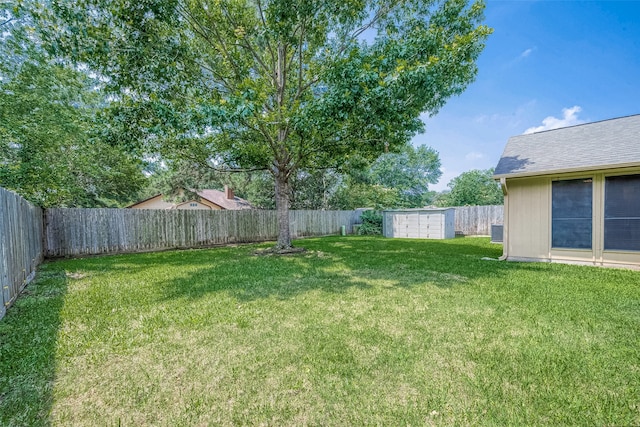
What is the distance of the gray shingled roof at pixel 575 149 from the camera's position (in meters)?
5.94

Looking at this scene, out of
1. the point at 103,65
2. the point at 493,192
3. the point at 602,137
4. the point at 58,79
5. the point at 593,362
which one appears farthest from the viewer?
the point at 493,192

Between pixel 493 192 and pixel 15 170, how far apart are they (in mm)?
34700

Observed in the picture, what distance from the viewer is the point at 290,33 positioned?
7020mm

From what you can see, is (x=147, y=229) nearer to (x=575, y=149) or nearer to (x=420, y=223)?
(x=420, y=223)

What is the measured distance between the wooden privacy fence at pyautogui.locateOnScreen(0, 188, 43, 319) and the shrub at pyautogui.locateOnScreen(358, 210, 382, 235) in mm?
13401

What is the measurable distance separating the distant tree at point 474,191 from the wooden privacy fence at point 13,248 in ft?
97.7

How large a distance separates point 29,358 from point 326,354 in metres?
2.46

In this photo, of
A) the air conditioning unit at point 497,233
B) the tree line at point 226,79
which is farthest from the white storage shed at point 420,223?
the tree line at point 226,79

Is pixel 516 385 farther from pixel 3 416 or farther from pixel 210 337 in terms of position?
pixel 3 416

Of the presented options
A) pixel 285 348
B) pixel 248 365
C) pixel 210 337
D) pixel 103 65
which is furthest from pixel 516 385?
pixel 103 65

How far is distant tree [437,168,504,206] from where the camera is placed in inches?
1121

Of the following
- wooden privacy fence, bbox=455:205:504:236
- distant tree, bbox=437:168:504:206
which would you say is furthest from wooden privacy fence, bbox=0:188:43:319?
distant tree, bbox=437:168:504:206

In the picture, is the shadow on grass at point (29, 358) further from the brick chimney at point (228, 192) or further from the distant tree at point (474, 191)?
the distant tree at point (474, 191)

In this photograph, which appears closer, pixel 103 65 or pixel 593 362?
pixel 593 362
